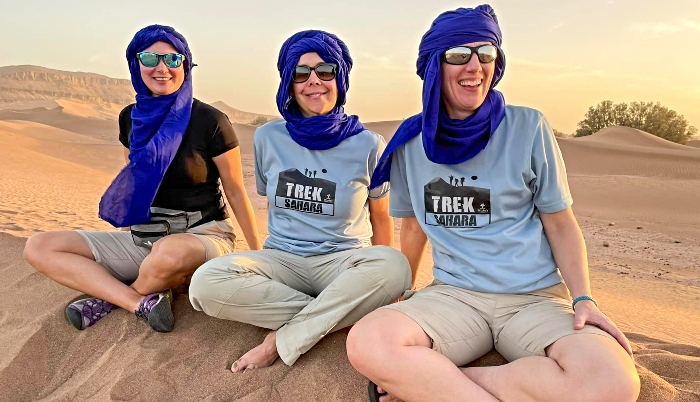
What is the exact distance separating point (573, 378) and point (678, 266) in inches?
271

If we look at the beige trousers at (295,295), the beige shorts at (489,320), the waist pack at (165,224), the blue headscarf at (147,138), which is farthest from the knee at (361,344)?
the blue headscarf at (147,138)

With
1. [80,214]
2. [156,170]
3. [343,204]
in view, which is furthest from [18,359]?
[80,214]

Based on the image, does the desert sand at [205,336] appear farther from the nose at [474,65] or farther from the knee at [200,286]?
the nose at [474,65]

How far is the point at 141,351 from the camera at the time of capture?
3.29 metres

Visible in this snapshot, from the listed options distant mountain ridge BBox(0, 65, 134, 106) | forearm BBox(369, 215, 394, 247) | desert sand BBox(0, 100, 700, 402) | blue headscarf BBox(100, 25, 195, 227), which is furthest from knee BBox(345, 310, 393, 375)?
distant mountain ridge BBox(0, 65, 134, 106)

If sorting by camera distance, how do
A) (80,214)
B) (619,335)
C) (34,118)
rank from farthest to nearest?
(34,118), (80,214), (619,335)

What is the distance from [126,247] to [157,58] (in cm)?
127

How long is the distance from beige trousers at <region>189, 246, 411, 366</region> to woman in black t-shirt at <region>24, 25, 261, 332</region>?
538 millimetres

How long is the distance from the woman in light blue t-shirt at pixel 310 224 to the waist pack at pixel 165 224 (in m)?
0.56

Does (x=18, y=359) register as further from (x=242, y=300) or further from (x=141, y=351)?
(x=242, y=300)

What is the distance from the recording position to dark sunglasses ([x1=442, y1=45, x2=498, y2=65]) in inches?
107

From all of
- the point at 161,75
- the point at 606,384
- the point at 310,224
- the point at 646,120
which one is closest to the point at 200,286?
the point at 310,224

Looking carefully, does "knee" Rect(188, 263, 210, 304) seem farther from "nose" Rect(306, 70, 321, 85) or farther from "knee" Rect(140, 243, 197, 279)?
"nose" Rect(306, 70, 321, 85)

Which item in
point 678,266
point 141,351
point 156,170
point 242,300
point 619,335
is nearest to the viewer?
point 619,335
